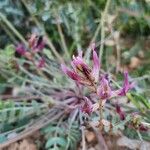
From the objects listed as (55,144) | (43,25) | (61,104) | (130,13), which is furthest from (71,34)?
(55,144)

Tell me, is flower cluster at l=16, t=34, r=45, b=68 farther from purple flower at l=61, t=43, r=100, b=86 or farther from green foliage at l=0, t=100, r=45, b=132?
purple flower at l=61, t=43, r=100, b=86

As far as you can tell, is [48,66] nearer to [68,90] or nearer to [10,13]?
[68,90]

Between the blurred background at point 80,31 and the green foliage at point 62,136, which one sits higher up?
the blurred background at point 80,31

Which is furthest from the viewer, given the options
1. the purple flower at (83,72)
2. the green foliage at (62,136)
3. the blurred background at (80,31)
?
the blurred background at (80,31)

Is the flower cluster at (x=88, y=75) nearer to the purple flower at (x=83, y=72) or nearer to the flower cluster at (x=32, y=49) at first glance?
the purple flower at (x=83, y=72)

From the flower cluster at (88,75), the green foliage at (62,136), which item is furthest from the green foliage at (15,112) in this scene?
the flower cluster at (88,75)

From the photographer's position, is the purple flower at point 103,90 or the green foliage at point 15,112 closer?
the purple flower at point 103,90

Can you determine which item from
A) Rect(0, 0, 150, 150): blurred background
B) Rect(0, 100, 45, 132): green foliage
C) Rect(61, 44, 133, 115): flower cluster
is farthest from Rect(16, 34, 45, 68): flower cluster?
Rect(61, 44, 133, 115): flower cluster

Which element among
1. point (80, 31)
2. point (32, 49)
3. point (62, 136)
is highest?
point (80, 31)

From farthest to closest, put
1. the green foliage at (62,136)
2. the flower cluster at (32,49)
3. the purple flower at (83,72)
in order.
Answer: the flower cluster at (32,49), the green foliage at (62,136), the purple flower at (83,72)

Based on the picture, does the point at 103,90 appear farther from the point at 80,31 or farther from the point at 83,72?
the point at 80,31

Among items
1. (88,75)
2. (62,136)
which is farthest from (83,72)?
(62,136)
